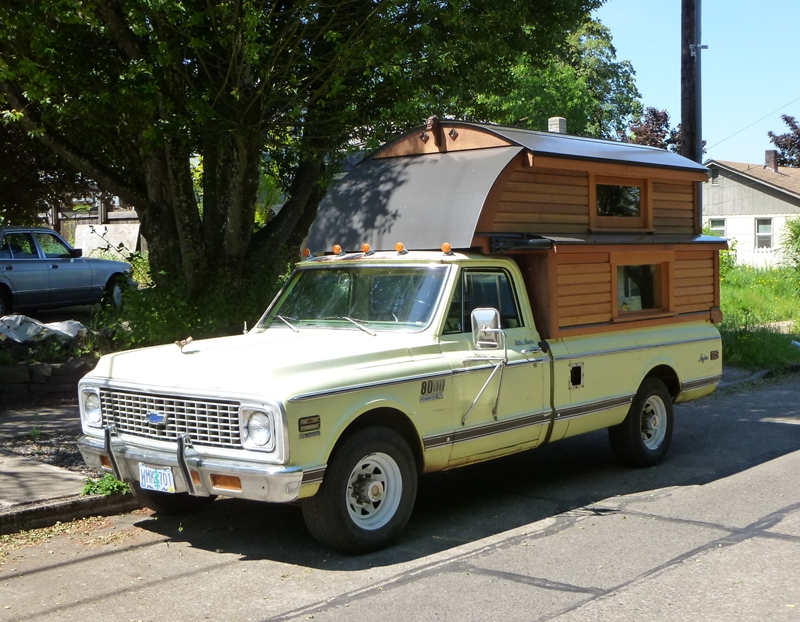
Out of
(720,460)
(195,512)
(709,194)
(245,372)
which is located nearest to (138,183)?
(195,512)

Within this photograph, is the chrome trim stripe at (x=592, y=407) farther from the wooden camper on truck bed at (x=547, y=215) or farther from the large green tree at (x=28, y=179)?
the large green tree at (x=28, y=179)

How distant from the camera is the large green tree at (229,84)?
374 inches

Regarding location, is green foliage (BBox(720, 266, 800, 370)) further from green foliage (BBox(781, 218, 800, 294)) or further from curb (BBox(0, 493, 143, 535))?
curb (BBox(0, 493, 143, 535))

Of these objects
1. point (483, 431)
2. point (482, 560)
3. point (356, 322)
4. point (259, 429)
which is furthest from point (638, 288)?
point (259, 429)

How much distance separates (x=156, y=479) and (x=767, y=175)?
115 feet

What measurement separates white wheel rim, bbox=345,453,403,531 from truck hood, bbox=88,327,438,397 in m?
0.57

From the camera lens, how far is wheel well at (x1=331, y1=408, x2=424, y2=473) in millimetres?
6066

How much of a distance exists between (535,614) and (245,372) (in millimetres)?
2224

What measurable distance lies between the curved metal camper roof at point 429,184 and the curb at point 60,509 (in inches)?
99.8

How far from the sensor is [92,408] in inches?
261

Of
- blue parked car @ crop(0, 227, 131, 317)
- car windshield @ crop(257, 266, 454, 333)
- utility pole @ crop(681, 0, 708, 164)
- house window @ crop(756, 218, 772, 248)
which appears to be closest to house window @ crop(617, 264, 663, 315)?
car windshield @ crop(257, 266, 454, 333)

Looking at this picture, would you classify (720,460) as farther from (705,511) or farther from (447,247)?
(447,247)

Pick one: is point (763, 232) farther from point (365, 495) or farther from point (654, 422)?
point (365, 495)

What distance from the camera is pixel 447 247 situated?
6.90 meters
